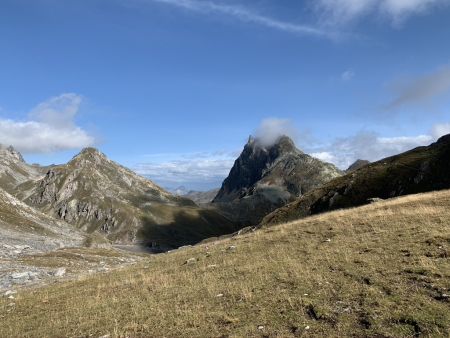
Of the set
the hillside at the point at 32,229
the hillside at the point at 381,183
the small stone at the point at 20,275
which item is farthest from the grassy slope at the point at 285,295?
the hillside at the point at 32,229

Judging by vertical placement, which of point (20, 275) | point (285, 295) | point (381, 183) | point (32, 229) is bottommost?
point (20, 275)

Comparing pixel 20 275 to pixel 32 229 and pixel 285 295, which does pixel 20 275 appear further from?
pixel 32 229

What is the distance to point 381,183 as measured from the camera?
282 ft

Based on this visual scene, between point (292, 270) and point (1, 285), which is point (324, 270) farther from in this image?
point (1, 285)

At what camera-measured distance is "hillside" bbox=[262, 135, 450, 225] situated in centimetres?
7969

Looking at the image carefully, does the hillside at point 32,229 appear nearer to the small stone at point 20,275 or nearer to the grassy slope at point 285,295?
the small stone at point 20,275

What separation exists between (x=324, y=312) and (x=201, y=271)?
12.2 metres

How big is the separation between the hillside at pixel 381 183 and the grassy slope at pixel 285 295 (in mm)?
51733

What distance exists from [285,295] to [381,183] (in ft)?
239

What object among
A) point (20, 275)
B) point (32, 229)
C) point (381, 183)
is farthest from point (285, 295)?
point (32, 229)

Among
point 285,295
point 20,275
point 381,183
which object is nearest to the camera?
point 285,295

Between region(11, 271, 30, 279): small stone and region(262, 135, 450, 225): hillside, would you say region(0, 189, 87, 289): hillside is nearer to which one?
region(262, 135, 450, 225): hillside

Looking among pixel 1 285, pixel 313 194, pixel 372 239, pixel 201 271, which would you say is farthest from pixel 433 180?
pixel 1 285

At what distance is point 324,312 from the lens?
16203mm
